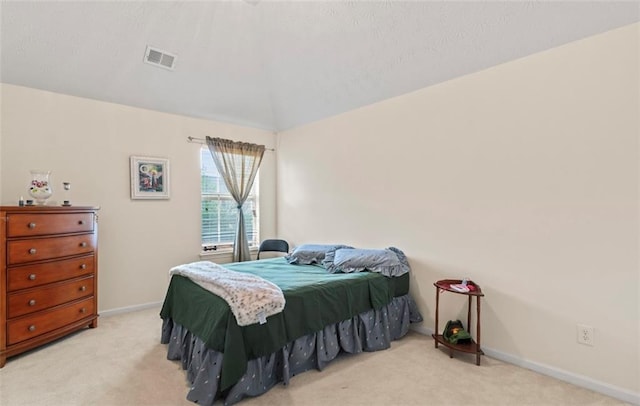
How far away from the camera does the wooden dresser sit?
2348 millimetres

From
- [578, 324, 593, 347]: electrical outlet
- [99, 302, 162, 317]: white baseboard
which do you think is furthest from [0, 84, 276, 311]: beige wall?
[578, 324, 593, 347]: electrical outlet

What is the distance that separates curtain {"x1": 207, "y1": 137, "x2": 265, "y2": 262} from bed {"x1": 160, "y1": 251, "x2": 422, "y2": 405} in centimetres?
105

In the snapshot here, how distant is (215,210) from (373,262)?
2353 millimetres

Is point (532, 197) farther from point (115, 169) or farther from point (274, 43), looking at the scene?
point (115, 169)

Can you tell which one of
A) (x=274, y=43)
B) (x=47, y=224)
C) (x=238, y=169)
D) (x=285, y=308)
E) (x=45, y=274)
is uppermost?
(x=274, y=43)

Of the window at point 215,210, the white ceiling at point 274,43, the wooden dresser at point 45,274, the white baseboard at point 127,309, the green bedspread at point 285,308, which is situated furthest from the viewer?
the window at point 215,210

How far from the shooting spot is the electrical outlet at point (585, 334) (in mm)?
2066

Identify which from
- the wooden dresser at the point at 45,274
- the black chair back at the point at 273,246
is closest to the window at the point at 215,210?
the black chair back at the point at 273,246

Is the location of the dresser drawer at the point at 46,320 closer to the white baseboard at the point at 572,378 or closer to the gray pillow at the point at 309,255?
the gray pillow at the point at 309,255

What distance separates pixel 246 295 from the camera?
193 cm

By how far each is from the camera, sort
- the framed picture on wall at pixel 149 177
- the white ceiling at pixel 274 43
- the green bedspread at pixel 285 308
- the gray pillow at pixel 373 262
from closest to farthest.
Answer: the green bedspread at pixel 285 308 < the white ceiling at pixel 274 43 < the gray pillow at pixel 373 262 < the framed picture on wall at pixel 149 177

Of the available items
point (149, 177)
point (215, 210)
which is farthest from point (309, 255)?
point (149, 177)

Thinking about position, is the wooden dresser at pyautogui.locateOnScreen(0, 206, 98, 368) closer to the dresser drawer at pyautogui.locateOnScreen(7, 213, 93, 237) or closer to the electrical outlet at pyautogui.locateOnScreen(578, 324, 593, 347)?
the dresser drawer at pyautogui.locateOnScreen(7, 213, 93, 237)

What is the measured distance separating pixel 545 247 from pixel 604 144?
2.55 feet
